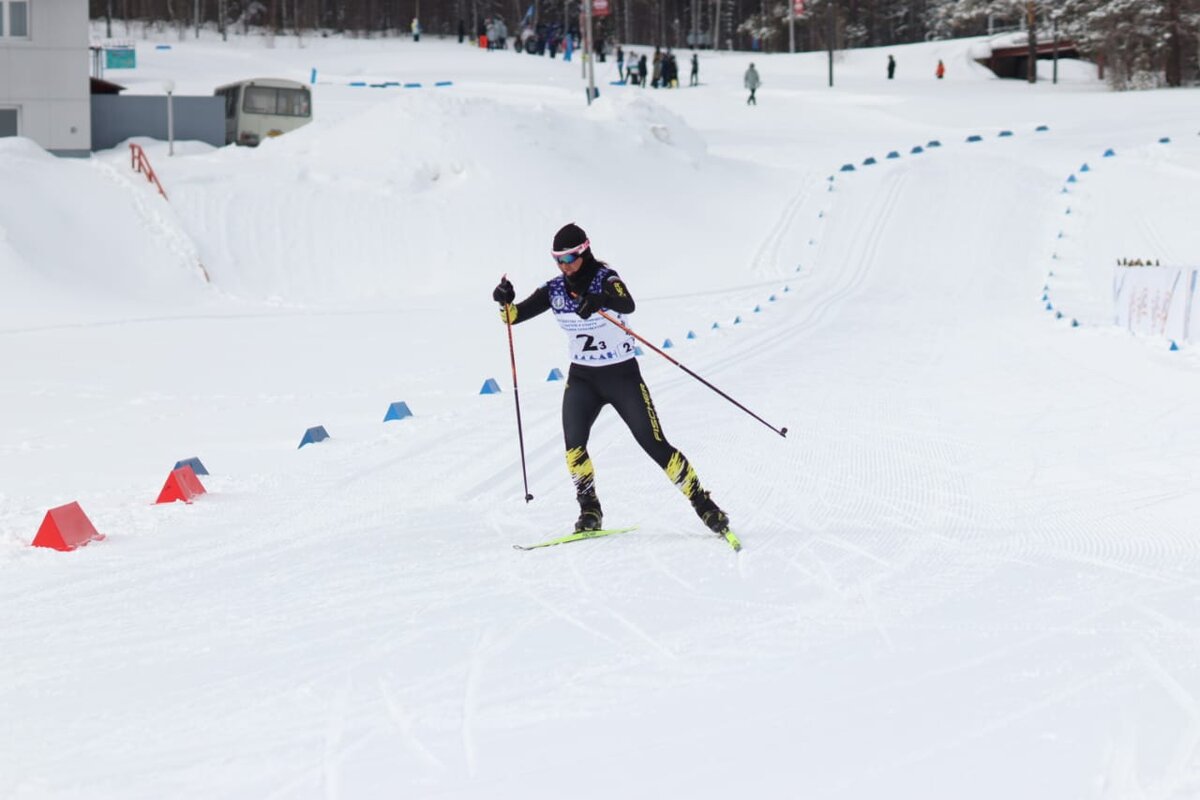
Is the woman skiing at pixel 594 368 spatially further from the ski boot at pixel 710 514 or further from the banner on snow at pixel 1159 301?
the banner on snow at pixel 1159 301

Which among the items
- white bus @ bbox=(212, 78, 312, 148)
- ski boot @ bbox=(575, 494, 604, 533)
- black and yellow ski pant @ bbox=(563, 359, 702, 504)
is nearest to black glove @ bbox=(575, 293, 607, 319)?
black and yellow ski pant @ bbox=(563, 359, 702, 504)

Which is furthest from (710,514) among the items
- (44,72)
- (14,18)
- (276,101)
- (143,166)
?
(276,101)

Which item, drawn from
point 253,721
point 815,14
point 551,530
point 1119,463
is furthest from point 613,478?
point 815,14

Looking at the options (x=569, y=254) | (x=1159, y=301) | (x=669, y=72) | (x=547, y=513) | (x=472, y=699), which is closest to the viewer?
(x=472, y=699)

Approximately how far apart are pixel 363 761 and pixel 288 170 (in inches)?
851

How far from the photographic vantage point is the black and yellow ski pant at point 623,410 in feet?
21.3

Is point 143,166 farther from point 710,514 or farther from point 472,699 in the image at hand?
point 472,699

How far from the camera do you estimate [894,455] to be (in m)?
8.93

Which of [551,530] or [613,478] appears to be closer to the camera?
[551,530]

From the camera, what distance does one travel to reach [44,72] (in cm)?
2620

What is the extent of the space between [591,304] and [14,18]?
2407cm

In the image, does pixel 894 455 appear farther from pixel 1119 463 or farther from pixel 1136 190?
pixel 1136 190

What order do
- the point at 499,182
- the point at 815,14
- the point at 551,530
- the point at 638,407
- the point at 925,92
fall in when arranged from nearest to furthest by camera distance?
1. the point at 638,407
2. the point at 551,530
3. the point at 499,182
4. the point at 925,92
5. the point at 815,14

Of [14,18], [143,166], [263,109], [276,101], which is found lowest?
[143,166]
